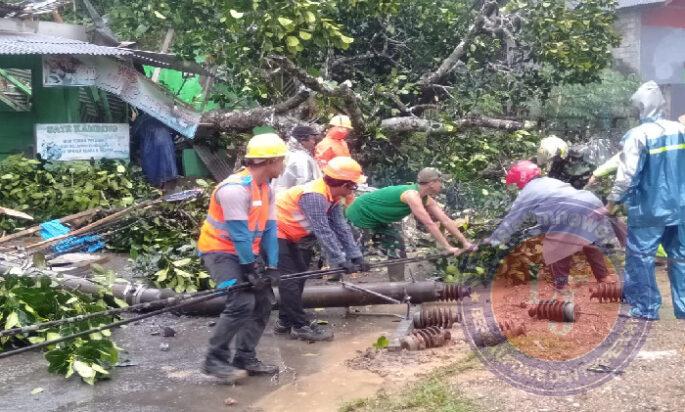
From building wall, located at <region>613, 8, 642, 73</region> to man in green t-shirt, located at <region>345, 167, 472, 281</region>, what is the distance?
16013 millimetres

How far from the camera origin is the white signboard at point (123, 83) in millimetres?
12461

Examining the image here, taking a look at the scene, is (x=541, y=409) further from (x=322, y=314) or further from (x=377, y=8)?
(x=377, y=8)

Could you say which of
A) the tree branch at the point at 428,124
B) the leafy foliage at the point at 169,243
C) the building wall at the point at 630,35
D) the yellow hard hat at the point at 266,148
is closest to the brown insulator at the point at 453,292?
the leafy foliage at the point at 169,243

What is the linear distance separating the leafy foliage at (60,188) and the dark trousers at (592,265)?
6.31 meters

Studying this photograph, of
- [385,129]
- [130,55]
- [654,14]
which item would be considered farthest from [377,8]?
[654,14]

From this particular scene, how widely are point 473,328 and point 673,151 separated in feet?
7.60

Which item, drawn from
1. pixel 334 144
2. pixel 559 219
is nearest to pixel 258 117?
pixel 334 144

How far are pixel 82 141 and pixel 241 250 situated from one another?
8395 mm

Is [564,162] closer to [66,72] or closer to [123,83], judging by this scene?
[123,83]

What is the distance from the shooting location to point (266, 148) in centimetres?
542

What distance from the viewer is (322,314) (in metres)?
7.59

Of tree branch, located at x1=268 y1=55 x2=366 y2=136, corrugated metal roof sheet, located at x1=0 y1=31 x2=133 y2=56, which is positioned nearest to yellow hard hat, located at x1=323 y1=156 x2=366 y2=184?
tree branch, located at x1=268 y1=55 x2=366 y2=136

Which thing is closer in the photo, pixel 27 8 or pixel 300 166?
pixel 300 166

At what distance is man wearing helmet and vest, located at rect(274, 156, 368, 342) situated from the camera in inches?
246
